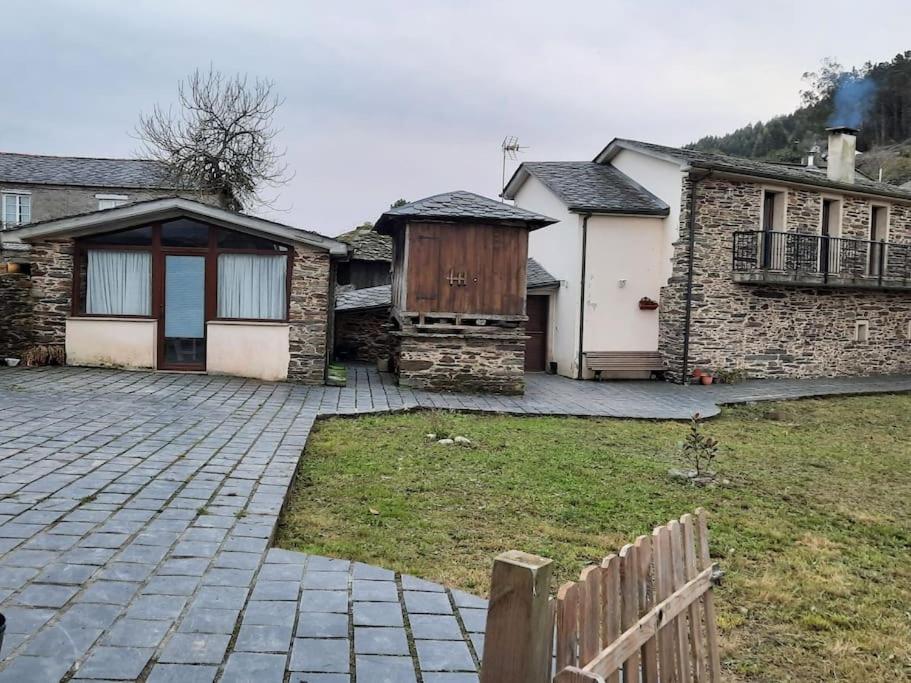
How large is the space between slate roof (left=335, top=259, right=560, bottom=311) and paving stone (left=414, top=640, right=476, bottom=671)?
48.8 feet

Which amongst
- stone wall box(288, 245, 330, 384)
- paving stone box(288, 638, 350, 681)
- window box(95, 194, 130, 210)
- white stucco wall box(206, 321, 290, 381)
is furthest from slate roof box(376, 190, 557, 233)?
window box(95, 194, 130, 210)

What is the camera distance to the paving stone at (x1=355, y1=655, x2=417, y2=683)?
2.86 metres

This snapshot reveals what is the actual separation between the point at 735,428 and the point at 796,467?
10.4 ft

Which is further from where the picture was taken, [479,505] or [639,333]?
[639,333]

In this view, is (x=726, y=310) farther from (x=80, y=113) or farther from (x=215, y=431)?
(x=80, y=113)

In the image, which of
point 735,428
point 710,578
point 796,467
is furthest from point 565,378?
point 710,578

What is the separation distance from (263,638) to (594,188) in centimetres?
1694

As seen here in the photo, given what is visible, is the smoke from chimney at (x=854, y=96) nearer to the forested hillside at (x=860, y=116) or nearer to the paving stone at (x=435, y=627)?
the forested hillside at (x=860, y=116)

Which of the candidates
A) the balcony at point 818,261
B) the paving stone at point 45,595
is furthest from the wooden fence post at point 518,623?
the balcony at point 818,261

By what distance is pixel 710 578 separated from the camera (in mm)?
2863

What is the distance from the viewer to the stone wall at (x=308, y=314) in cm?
1343

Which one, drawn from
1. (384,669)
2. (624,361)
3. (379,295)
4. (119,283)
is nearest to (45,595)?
(384,669)

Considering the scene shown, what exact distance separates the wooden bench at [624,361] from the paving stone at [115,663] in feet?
49.5

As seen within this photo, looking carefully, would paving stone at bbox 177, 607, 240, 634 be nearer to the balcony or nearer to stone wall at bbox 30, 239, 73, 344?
stone wall at bbox 30, 239, 73, 344
